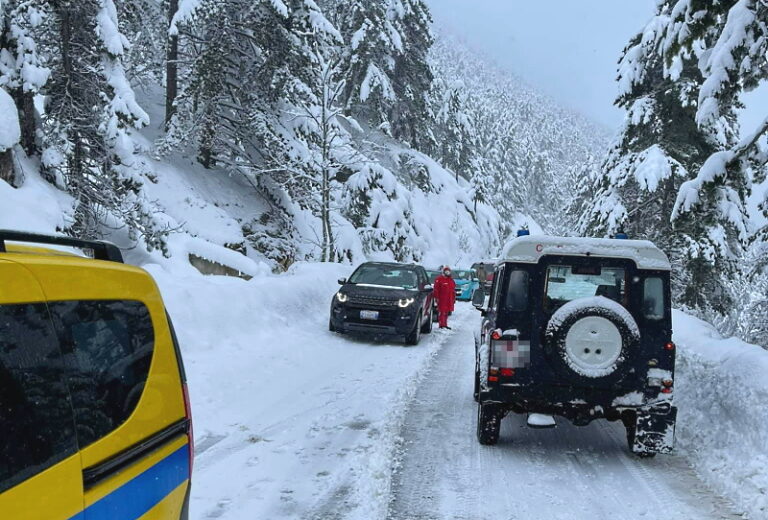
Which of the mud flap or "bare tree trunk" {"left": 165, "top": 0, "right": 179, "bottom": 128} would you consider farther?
"bare tree trunk" {"left": 165, "top": 0, "right": 179, "bottom": 128}

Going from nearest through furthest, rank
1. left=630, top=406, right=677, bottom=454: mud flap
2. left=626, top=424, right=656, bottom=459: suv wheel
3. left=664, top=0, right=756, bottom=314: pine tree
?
left=630, top=406, right=677, bottom=454: mud flap < left=626, top=424, right=656, bottom=459: suv wheel < left=664, top=0, right=756, bottom=314: pine tree

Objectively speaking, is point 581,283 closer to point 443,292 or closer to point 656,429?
point 656,429

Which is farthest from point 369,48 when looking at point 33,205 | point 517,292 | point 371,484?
point 371,484

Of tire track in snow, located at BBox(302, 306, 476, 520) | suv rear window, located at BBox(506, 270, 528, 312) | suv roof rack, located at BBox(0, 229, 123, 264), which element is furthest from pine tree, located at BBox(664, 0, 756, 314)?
suv roof rack, located at BBox(0, 229, 123, 264)

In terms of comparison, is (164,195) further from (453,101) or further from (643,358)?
(453,101)

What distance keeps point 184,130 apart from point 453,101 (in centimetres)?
4147

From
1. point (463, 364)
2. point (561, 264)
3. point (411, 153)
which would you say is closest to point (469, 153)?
point (411, 153)

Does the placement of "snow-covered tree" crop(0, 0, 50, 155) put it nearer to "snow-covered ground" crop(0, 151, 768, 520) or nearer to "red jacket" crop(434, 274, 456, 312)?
"snow-covered ground" crop(0, 151, 768, 520)

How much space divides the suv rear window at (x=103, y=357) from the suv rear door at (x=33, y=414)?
7 cm

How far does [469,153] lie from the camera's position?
2625 inches

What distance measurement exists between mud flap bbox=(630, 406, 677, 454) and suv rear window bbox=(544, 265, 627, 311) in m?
1.12

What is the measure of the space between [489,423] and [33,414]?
5.35 meters

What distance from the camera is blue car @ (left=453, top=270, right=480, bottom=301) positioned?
105ft

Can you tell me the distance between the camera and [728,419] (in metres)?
6.80
